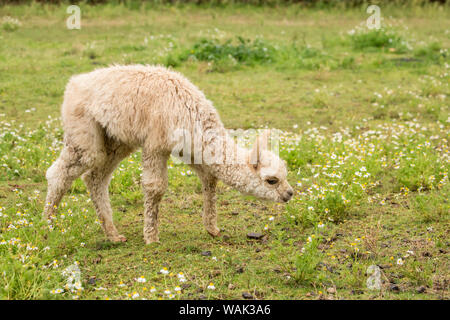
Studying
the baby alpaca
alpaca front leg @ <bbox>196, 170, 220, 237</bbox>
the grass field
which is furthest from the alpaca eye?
alpaca front leg @ <bbox>196, 170, 220, 237</bbox>

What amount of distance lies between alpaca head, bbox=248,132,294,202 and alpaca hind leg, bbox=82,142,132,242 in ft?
4.79

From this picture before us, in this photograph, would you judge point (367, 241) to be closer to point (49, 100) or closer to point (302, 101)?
point (302, 101)

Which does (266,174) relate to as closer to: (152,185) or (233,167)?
(233,167)

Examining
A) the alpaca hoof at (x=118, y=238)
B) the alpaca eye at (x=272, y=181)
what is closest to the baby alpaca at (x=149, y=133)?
the alpaca eye at (x=272, y=181)

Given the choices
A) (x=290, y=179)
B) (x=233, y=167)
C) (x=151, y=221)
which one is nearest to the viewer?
(x=233, y=167)

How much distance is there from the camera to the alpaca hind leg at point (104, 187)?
18.7 feet

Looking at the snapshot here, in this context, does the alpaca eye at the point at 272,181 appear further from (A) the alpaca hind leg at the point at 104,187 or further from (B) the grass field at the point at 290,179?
(A) the alpaca hind leg at the point at 104,187

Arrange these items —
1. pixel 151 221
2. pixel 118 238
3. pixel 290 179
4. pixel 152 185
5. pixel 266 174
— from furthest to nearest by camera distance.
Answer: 1. pixel 290 179
2. pixel 118 238
3. pixel 151 221
4. pixel 152 185
5. pixel 266 174

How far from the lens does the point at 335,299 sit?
4.28m

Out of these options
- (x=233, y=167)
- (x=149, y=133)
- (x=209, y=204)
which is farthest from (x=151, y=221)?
(x=233, y=167)

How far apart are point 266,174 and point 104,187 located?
1.84m

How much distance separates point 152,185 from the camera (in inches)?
208

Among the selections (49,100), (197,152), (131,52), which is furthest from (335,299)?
(131,52)

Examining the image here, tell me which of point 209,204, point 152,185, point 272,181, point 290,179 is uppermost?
point 272,181
